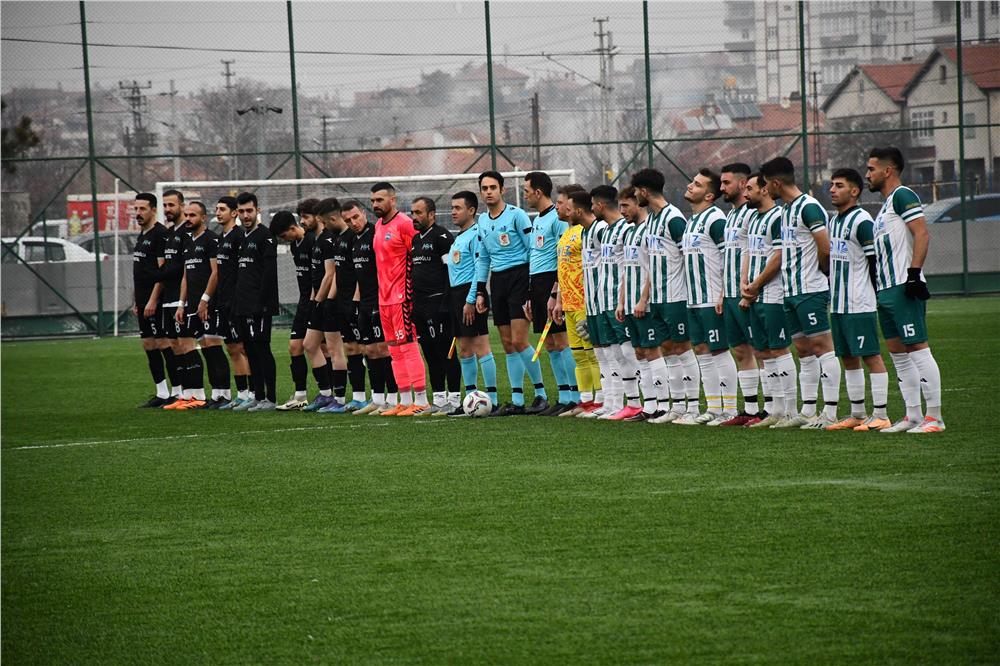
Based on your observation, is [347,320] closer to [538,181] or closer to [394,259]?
[394,259]

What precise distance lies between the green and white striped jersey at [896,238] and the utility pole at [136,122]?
20.3m

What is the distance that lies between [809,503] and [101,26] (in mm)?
23760

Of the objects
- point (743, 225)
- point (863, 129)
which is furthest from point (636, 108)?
point (743, 225)

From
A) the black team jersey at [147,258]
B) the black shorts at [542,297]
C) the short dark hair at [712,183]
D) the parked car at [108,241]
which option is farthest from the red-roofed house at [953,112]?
the short dark hair at [712,183]

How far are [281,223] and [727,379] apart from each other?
213 inches

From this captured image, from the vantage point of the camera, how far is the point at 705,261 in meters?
10.9

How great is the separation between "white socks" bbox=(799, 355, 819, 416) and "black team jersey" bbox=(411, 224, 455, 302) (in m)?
3.73

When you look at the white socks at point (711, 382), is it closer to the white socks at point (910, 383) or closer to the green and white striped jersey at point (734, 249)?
the green and white striped jersey at point (734, 249)

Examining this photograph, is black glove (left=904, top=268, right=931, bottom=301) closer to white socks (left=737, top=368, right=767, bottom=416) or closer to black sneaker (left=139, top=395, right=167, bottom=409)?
white socks (left=737, top=368, right=767, bottom=416)

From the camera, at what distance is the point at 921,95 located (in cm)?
2911

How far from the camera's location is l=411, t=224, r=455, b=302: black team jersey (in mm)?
12680

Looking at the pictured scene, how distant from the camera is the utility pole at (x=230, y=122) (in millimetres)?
27438

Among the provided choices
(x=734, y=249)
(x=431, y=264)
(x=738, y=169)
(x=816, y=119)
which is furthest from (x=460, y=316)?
(x=816, y=119)

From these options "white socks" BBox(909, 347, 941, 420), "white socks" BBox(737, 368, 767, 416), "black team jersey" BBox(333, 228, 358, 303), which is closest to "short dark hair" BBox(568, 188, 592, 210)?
"white socks" BBox(737, 368, 767, 416)
